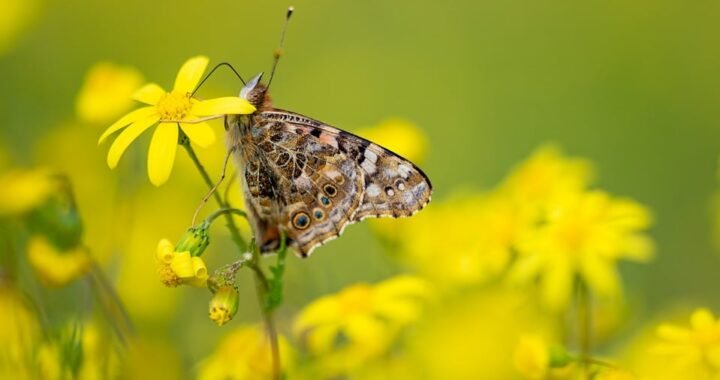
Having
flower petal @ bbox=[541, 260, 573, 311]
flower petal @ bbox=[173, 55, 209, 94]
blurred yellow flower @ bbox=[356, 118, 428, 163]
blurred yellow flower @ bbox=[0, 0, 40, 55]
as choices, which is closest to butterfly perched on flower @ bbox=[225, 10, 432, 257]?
flower petal @ bbox=[173, 55, 209, 94]

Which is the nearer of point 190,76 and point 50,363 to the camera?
point 190,76

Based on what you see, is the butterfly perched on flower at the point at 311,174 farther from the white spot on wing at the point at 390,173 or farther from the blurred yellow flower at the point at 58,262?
the blurred yellow flower at the point at 58,262

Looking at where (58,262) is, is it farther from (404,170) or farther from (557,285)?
(557,285)

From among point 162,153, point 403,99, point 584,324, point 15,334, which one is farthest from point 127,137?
point 403,99

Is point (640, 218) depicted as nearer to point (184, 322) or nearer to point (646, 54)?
point (184, 322)

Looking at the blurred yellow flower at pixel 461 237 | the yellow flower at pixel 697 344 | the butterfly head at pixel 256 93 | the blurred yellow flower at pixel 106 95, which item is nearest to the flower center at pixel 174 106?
the butterfly head at pixel 256 93
